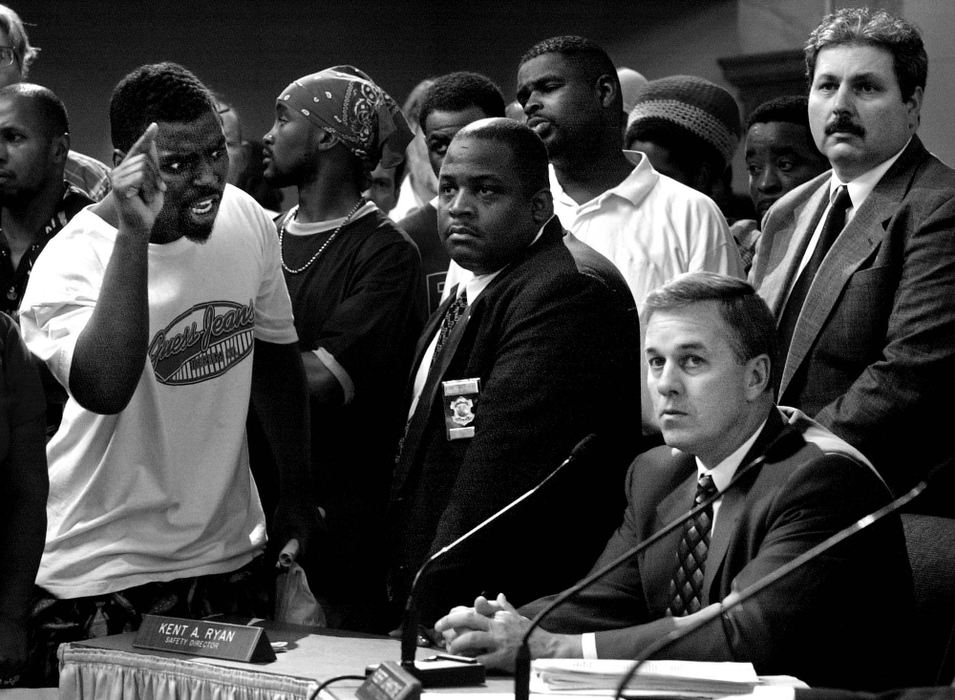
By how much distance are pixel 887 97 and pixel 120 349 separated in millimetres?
1697

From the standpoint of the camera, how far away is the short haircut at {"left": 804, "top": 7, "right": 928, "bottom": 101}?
Answer: 3.24 m

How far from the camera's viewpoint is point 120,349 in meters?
2.69

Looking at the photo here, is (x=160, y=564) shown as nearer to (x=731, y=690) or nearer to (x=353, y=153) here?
(x=731, y=690)

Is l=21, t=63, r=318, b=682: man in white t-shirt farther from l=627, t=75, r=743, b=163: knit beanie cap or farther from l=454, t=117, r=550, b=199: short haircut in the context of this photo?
l=627, t=75, r=743, b=163: knit beanie cap

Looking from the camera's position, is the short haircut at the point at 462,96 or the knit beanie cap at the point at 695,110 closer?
the short haircut at the point at 462,96

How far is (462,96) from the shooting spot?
13.7 ft

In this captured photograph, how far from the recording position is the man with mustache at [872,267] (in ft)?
9.62

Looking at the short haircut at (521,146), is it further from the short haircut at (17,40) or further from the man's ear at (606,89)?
the short haircut at (17,40)

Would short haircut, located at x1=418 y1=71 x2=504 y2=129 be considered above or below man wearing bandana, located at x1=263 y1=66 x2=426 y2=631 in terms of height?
above

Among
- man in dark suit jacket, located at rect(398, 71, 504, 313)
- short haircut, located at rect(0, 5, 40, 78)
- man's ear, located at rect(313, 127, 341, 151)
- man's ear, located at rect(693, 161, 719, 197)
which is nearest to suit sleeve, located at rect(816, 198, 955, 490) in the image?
man's ear, located at rect(693, 161, 719, 197)

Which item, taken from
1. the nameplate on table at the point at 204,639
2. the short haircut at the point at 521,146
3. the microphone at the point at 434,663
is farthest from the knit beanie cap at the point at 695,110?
the nameplate on table at the point at 204,639

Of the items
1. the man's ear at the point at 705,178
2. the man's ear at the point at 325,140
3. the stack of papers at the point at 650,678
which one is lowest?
the stack of papers at the point at 650,678

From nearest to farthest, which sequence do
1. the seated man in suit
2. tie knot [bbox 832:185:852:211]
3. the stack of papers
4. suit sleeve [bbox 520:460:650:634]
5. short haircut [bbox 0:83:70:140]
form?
1. the stack of papers
2. the seated man in suit
3. suit sleeve [bbox 520:460:650:634]
4. tie knot [bbox 832:185:852:211]
5. short haircut [bbox 0:83:70:140]

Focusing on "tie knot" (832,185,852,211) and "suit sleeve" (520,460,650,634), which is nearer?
"suit sleeve" (520,460,650,634)
